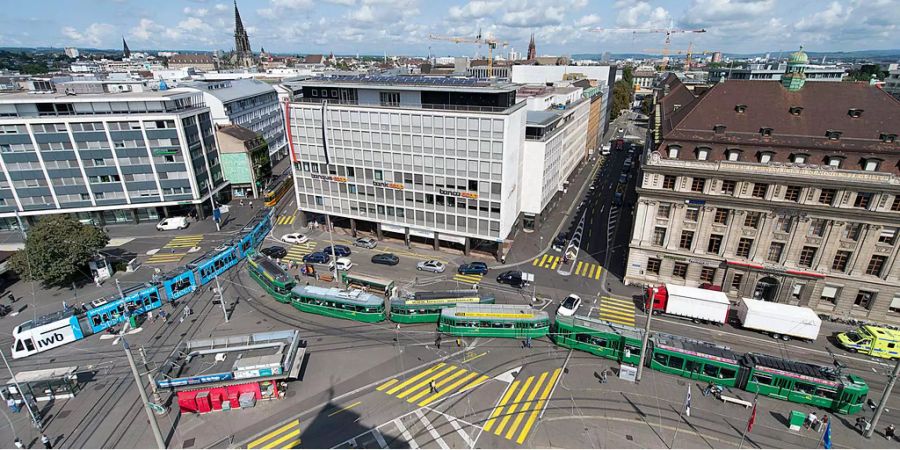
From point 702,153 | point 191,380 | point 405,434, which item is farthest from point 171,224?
point 702,153

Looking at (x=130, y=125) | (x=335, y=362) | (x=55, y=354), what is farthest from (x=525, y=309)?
(x=130, y=125)

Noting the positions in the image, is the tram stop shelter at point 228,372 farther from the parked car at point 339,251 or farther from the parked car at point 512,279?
the parked car at point 512,279

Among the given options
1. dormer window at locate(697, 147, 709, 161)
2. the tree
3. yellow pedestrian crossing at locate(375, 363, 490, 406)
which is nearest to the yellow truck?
dormer window at locate(697, 147, 709, 161)

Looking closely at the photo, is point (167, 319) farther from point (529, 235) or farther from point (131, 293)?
point (529, 235)

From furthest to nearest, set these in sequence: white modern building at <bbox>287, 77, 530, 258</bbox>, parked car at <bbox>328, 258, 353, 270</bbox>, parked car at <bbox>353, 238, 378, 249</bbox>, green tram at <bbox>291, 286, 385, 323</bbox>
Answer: parked car at <bbox>353, 238, 378, 249</bbox> < parked car at <bbox>328, 258, 353, 270</bbox> < white modern building at <bbox>287, 77, 530, 258</bbox> < green tram at <bbox>291, 286, 385, 323</bbox>

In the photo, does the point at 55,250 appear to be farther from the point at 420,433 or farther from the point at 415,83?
the point at 420,433

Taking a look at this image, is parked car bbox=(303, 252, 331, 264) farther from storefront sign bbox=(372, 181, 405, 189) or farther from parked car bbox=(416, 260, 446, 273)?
parked car bbox=(416, 260, 446, 273)
